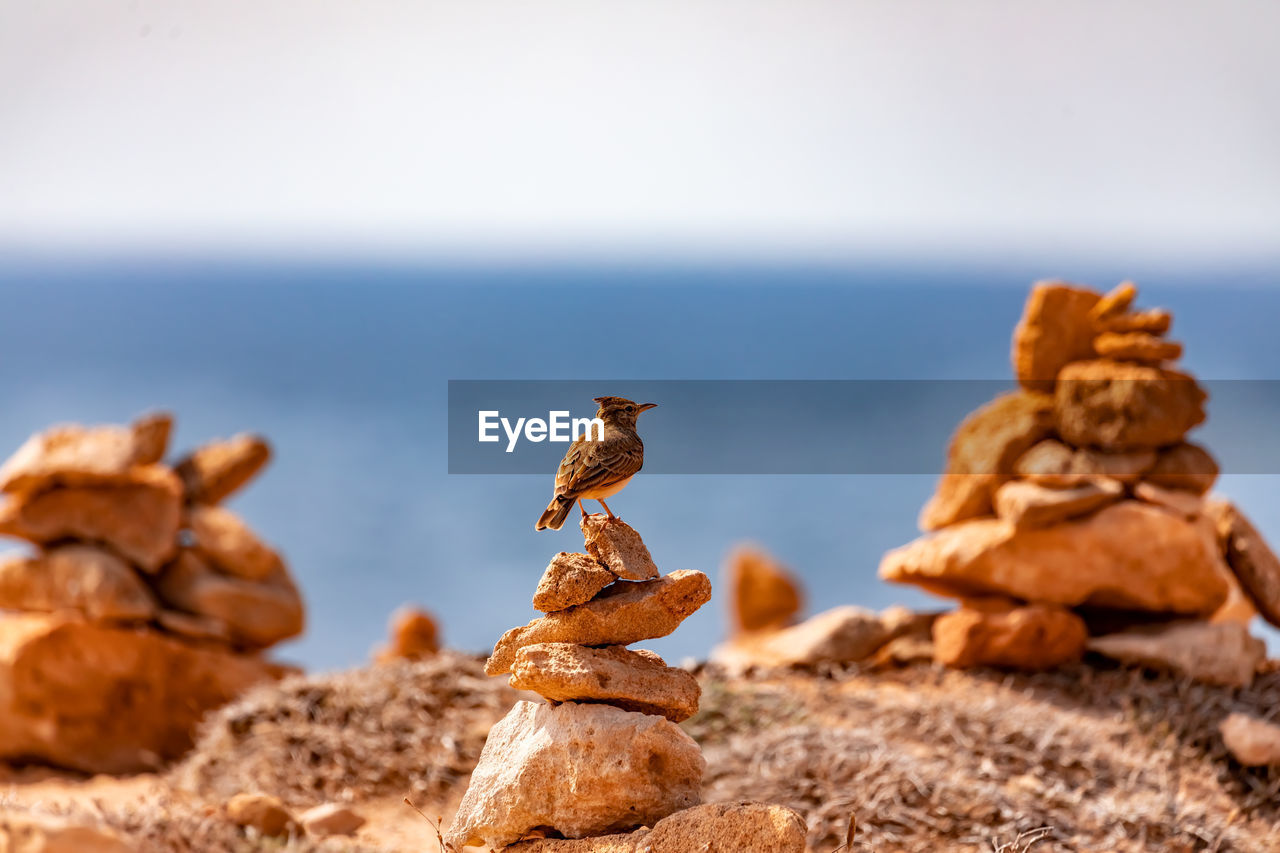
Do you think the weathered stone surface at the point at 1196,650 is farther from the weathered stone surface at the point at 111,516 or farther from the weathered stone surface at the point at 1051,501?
the weathered stone surface at the point at 111,516

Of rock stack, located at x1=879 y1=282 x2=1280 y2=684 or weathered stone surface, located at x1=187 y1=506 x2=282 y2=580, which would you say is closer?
rock stack, located at x1=879 y1=282 x2=1280 y2=684

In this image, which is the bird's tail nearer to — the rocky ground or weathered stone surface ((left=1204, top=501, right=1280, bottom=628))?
the rocky ground

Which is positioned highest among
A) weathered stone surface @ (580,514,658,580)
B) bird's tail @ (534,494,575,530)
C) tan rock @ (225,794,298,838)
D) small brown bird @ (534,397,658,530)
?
small brown bird @ (534,397,658,530)

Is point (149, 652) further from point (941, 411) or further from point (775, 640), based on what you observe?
point (941, 411)

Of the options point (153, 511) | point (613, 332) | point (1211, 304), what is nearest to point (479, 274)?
point (613, 332)

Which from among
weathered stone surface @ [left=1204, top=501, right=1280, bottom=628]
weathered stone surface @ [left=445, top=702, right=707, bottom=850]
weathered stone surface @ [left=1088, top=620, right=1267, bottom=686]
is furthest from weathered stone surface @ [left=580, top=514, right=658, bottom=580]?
weathered stone surface @ [left=1204, top=501, right=1280, bottom=628]

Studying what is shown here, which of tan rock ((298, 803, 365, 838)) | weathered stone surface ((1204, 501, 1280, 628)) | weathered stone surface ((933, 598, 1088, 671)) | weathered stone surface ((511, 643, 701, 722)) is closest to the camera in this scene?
weathered stone surface ((511, 643, 701, 722))

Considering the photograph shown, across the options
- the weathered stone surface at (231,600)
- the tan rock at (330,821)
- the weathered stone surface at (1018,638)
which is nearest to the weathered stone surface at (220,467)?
the weathered stone surface at (231,600)

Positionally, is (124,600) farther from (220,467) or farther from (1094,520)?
(1094,520)
